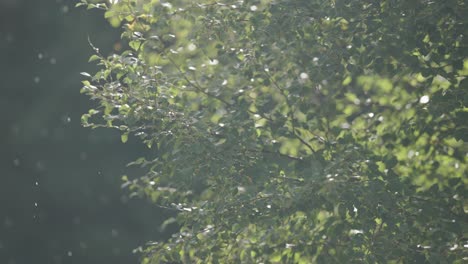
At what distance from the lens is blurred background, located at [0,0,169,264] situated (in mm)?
8633

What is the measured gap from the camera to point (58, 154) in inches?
352

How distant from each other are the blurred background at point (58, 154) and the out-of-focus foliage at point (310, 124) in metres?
3.29

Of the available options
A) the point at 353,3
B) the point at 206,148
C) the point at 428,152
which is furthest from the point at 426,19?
the point at 206,148

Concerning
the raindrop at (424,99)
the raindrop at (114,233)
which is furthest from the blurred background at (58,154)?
the raindrop at (424,99)

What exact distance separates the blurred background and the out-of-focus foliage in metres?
3.29

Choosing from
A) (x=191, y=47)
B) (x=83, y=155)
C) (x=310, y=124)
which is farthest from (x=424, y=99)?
(x=83, y=155)

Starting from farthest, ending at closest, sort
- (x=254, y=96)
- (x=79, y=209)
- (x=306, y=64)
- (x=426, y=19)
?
1. (x=79, y=209)
2. (x=254, y=96)
3. (x=306, y=64)
4. (x=426, y=19)

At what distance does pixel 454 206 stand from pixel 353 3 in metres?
1.37

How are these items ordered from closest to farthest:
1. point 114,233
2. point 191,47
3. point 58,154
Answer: point 191,47 → point 58,154 → point 114,233

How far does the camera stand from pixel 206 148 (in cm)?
510

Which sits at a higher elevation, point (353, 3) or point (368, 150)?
point (353, 3)

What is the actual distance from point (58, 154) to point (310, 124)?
4385 millimetres

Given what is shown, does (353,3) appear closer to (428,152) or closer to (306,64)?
(306,64)

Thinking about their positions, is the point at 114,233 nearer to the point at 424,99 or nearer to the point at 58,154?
the point at 58,154
